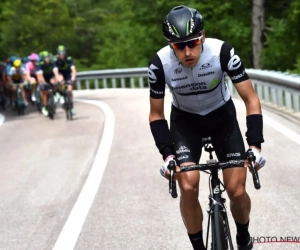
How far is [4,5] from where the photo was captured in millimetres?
31672

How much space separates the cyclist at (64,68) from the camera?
2200 centimetres

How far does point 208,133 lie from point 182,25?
1036 mm

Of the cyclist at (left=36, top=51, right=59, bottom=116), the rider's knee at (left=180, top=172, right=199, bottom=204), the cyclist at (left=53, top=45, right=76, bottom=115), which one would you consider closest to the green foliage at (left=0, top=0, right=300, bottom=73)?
the cyclist at (left=36, top=51, right=59, bottom=116)

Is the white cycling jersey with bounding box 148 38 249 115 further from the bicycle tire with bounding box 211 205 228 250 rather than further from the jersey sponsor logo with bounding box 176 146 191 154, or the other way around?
the bicycle tire with bounding box 211 205 228 250

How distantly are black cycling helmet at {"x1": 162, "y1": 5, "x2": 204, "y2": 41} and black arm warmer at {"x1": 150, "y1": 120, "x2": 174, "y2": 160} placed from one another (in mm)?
742

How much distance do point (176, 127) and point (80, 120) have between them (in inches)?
595

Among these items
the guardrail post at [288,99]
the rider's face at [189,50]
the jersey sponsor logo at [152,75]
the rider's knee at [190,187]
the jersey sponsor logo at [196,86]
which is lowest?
the guardrail post at [288,99]

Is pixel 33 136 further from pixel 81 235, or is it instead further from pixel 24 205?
pixel 81 235

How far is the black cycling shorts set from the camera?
6.32 metres

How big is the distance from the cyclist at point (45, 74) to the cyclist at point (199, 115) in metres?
16.8

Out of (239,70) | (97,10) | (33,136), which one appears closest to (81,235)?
(239,70)

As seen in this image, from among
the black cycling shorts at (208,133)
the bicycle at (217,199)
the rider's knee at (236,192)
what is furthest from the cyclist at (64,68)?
the bicycle at (217,199)

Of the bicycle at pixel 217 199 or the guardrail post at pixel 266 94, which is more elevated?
the bicycle at pixel 217 199

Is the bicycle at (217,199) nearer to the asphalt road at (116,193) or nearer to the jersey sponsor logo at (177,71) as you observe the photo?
the jersey sponsor logo at (177,71)
